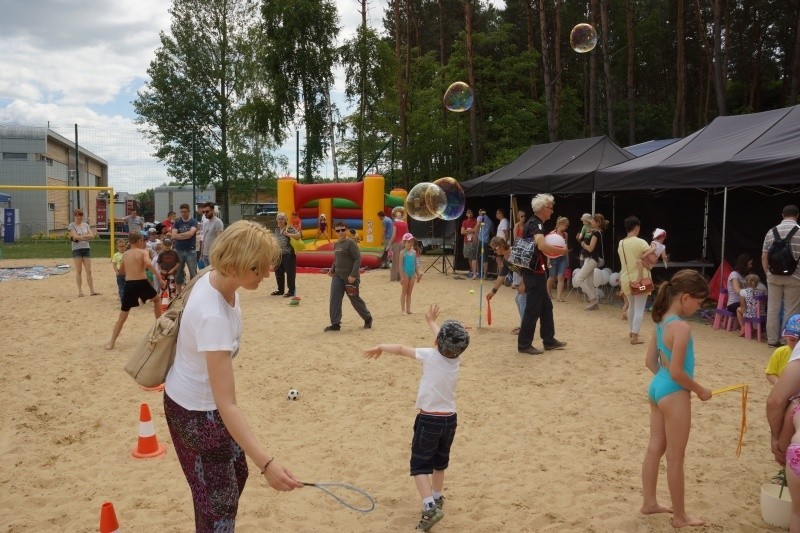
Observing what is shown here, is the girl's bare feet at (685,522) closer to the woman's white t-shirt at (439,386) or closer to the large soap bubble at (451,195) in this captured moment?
the woman's white t-shirt at (439,386)

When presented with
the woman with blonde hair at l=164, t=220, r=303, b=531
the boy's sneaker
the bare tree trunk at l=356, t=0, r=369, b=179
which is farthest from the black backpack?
the bare tree trunk at l=356, t=0, r=369, b=179

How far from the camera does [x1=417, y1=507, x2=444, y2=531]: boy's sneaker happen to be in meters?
3.63

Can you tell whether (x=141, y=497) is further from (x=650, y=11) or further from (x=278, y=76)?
(x=650, y=11)

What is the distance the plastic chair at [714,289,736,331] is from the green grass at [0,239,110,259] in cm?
2022

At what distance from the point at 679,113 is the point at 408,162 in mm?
12081

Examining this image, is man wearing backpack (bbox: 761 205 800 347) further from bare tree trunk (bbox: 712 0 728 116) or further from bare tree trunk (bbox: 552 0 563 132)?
bare tree trunk (bbox: 552 0 563 132)

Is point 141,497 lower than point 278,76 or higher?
lower

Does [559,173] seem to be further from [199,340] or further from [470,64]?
[199,340]

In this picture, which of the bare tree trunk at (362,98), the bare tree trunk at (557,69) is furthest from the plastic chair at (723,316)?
the bare tree trunk at (362,98)

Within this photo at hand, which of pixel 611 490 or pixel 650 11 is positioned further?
pixel 650 11

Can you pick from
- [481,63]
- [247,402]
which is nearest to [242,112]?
[481,63]

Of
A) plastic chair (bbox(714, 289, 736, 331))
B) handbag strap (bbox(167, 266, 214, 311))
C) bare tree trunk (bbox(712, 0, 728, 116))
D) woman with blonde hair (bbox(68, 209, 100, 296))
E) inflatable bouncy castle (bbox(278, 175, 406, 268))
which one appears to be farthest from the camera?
bare tree trunk (bbox(712, 0, 728, 116))

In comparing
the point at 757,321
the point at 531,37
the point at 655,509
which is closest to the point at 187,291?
the point at 655,509

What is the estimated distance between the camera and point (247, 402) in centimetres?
609
